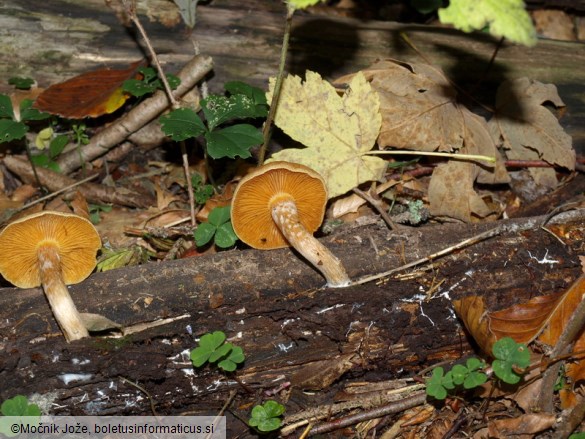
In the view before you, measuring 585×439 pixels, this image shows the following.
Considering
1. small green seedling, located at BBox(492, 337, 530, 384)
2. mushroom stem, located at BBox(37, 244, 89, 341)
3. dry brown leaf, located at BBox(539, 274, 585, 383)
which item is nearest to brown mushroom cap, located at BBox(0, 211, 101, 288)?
mushroom stem, located at BBox(37, 244, 89, 341)

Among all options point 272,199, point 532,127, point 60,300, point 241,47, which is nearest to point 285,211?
point 272,199

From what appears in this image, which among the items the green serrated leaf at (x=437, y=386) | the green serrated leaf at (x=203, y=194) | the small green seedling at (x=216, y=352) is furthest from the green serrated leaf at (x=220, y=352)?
the green serrated leaf at (x=203, y=194)

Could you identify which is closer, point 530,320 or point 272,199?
point 530,320

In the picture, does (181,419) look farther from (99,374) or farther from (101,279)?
(101,279)

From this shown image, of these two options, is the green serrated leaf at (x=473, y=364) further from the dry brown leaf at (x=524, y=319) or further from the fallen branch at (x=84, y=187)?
the fallen branch at (x=84, y=187)

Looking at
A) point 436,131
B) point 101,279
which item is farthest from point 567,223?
point 101,279

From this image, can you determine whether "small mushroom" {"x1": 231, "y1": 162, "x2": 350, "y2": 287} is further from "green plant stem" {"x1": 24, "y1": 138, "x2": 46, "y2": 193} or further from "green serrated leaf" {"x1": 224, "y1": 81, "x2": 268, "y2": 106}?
"green plant stem" {"x1": 24, "y1": 138, "x2": 46, "y2": 193}

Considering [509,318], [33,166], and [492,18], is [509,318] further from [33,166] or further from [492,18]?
[33,166]
